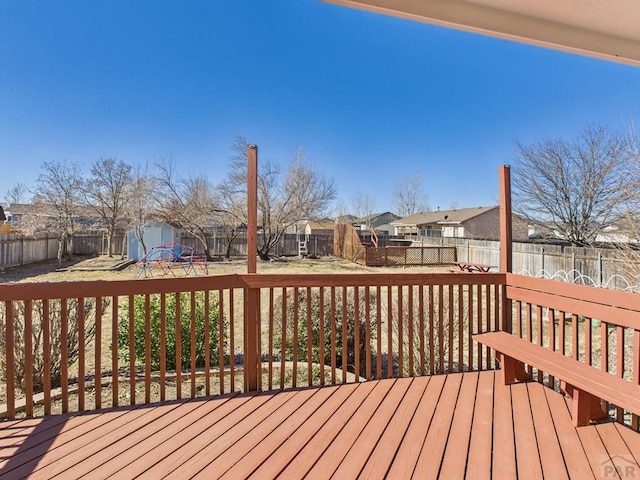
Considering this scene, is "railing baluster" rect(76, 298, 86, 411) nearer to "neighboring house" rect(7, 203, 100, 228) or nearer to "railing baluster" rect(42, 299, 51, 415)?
"railing baluster" rect(42, 299, 51, 415)

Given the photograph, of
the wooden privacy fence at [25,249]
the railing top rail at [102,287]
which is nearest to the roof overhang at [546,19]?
the railing top rail at [102,287]

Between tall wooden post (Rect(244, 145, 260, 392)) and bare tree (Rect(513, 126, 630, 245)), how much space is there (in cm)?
1092

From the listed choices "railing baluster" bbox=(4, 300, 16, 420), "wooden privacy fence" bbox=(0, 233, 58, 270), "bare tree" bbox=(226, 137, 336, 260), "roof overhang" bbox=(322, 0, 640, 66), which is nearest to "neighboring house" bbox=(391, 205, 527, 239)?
"bare tree" bbox=(226, 137, 336, 260)

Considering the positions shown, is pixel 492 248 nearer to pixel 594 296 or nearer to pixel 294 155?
pixel 294 155

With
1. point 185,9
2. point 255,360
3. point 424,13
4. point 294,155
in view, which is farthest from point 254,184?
point 294,155

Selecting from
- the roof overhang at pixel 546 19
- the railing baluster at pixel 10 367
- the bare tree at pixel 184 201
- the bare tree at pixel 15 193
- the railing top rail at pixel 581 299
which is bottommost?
the railing baluster at pixel 10 367

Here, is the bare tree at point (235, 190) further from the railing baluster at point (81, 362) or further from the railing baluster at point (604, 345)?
the railing baluster at point (604, 345)

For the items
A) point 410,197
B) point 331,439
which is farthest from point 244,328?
point 410,197

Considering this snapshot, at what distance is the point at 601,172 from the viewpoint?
407 inches

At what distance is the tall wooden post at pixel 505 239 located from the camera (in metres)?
2.68

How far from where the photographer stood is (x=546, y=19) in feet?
5.94

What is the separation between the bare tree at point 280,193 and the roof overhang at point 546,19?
15.5 m

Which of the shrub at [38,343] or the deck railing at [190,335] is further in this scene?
the shrub at [38,343]

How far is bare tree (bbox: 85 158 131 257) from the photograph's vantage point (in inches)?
666
